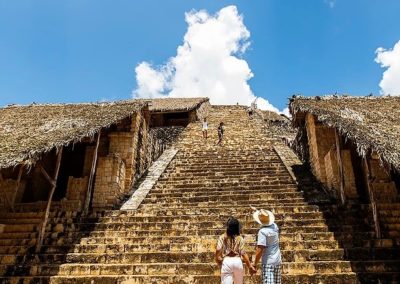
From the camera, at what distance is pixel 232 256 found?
395 cm

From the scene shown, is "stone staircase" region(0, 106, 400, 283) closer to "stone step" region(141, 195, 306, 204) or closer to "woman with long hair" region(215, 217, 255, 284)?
"stone step" region(141, 195, 306, 204)

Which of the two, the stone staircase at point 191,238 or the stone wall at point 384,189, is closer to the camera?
the stone staircase at point 191,238

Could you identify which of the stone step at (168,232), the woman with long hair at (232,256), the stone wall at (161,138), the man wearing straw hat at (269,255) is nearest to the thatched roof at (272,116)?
the stone wall at (161,138)

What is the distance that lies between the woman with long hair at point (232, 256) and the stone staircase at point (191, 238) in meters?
1.93

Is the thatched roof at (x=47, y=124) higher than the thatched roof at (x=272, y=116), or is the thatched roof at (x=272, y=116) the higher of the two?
the thatched roof at (x=272, y=116)

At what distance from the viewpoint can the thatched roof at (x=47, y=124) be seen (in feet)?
22.0

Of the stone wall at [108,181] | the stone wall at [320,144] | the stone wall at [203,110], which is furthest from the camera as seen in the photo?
the stone wall at [203,110]

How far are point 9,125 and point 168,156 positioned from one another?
18.0 feet

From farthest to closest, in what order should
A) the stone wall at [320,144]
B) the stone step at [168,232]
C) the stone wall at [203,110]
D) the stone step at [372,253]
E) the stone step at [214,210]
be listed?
the stone wall at [203,110] < the stone wall at [320,144] < the stone step at [214,210] < the stone step at [168,232] < the stone step at [372,253]

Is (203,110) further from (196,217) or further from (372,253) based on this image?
(372,253)

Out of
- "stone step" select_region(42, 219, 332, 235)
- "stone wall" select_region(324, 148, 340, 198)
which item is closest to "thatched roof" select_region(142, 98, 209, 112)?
"stone wall" select_region(324, 148, 340, 198)

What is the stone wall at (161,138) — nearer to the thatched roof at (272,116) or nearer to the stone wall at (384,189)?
the thatched roof at (272,116)

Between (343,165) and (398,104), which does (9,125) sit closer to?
(343,165)

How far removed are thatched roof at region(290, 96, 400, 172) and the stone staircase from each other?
1.68 metres
